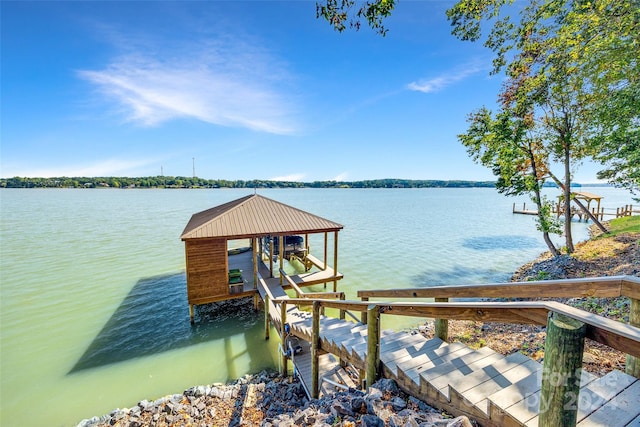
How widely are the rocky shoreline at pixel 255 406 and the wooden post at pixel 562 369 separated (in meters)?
1.41

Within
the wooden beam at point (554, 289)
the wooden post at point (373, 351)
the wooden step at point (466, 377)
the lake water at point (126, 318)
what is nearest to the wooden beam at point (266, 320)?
the lake water at point (126, 318)

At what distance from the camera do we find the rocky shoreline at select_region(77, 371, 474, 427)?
290 cm

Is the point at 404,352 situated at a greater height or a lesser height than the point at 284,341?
greater

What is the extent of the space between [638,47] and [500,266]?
1208cm

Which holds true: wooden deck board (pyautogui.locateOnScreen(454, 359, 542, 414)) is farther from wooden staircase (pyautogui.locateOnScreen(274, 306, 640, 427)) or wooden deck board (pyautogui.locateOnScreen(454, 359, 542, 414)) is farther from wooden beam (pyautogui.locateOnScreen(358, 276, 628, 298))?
wooden beam (pyautogui.locateOnScreen(358, 276, 628, 298))

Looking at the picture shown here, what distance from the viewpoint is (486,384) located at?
241 cm

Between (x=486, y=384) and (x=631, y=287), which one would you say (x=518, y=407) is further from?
(x=631, y=287)

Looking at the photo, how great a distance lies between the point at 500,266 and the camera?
16.2 m

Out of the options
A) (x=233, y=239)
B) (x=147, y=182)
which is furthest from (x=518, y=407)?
(x=147, y=182)

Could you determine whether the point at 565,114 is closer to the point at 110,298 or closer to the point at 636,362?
the point at 636,362

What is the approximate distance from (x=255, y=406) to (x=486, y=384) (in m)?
4.75

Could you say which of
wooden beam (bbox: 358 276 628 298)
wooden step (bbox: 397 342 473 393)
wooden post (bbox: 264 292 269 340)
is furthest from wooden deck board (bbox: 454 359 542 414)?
wooden post (bbox: 264 292 269 340)

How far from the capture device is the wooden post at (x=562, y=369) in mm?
1493

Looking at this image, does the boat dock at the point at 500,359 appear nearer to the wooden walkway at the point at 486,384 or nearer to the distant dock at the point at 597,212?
the wooden walkway at the point at 486,384
